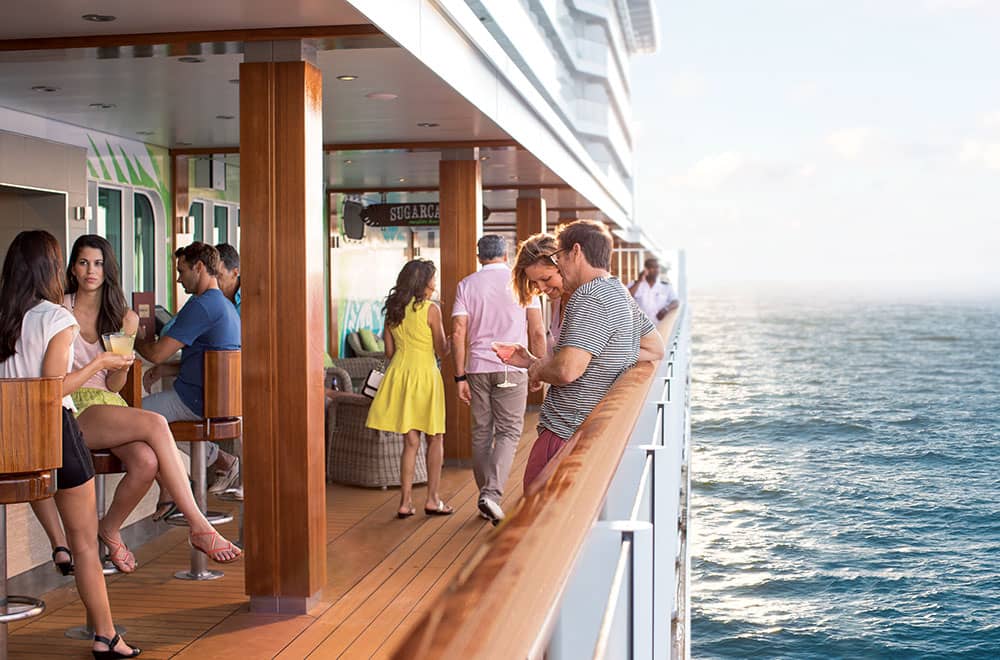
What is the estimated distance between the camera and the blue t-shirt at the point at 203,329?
20.4ft

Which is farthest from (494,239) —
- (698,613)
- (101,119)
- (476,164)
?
(698,613)

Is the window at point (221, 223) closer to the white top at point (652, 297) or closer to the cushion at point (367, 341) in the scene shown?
the cushion at point (367, 341)

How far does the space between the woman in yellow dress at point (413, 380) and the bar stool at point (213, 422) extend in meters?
1.68

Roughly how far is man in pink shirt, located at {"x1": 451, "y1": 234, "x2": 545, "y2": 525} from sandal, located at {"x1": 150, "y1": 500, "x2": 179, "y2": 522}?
2173mm

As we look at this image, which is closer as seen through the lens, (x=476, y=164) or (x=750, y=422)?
(x=476, y=164)

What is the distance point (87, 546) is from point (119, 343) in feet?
2.69

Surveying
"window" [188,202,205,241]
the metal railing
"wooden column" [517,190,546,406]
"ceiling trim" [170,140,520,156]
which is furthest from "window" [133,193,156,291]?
the metal railing

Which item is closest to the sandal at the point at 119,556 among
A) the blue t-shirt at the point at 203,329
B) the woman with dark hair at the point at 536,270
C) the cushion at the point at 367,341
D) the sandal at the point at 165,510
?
the sandal at the point at 165,510

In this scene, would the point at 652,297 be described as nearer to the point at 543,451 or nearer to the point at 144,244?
the point at 144,244

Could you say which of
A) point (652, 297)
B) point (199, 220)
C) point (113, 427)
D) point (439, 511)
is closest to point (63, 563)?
point (113, 427)

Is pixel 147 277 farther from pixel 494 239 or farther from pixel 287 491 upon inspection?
pixel 287 491

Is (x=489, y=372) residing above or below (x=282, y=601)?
above

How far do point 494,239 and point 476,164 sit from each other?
7.38 ft

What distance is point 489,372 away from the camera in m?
7.71
